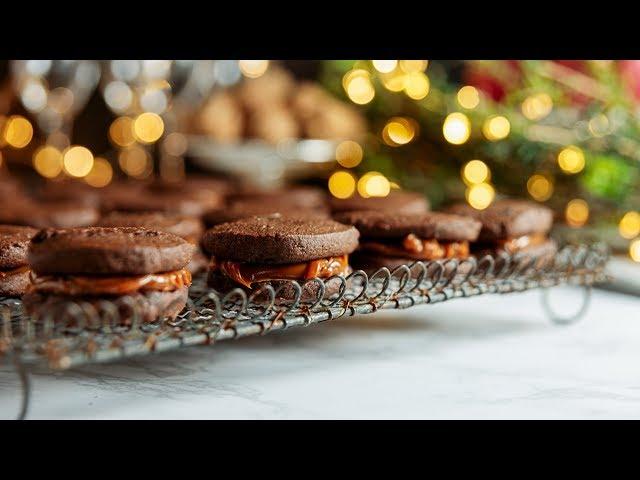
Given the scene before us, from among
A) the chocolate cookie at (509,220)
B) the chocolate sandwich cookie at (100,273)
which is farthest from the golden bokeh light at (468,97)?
the chocolate sandwich cookie at (100,273)

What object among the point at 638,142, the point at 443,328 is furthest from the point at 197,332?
the point at 638,142

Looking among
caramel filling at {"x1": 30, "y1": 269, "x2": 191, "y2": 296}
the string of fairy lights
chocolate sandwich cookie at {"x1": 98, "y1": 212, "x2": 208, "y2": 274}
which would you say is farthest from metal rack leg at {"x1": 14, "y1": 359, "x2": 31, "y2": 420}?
the string of fairy lights

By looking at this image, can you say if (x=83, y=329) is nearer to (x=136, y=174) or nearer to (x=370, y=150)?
(x=370, y=150)

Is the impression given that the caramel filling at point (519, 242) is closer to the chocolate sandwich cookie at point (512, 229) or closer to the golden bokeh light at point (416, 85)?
the chocolate sandwich cookie at point (512, 229)

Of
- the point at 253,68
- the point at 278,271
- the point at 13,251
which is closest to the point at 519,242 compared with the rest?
the point at 278,271

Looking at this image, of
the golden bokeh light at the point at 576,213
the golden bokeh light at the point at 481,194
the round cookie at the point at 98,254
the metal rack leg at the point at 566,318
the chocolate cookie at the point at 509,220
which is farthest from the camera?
the golden bokeh light at the point at 481,194

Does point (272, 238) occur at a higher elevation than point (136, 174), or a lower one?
lower

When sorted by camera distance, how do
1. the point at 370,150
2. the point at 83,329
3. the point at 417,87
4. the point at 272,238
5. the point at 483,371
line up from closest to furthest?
the point at 83,329 → the point at 272,238 → the point at 483,371 → the point at 417,87 → the point at 370,150

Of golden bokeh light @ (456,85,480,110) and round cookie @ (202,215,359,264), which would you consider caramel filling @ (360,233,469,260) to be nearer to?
round cookie @ (202,215,359,264)

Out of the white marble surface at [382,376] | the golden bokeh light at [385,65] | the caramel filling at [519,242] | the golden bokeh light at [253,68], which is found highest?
the golden bokeh light at [253,68]
